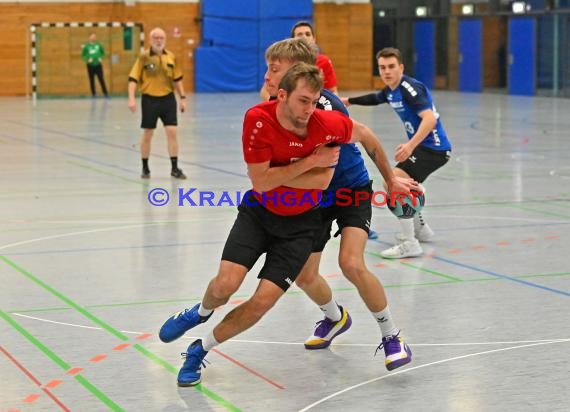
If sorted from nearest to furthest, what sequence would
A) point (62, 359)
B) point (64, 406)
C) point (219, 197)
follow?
point (64, 406), point (62, 359), point (219, 197)

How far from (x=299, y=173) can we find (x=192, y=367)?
1165 millimetres

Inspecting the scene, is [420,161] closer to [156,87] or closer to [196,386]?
[196,386]

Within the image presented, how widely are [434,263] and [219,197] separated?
4436 mm

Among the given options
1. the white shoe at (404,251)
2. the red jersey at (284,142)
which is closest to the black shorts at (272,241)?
the red jersey at (284,142)

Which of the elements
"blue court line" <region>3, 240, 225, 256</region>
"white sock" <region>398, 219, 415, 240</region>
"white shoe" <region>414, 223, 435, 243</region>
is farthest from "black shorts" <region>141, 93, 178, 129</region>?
"white sock" <region>398, 219, 415, 240</region>

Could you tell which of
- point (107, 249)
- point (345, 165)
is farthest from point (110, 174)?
point (345, 165)

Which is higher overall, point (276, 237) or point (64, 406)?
point (276, 237)

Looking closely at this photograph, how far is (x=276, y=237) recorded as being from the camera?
20.0ft

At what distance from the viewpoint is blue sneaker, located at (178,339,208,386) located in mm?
5953

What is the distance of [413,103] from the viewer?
9.84 meters

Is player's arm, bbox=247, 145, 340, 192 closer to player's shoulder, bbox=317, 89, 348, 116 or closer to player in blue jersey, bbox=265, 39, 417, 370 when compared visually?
Result: player in blue jersey, bbox=265, 39, 417, 370

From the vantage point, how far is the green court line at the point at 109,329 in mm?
5781

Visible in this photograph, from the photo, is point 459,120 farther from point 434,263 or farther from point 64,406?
point 64,406

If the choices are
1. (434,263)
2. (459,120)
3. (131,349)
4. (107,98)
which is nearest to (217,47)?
(107,98)
